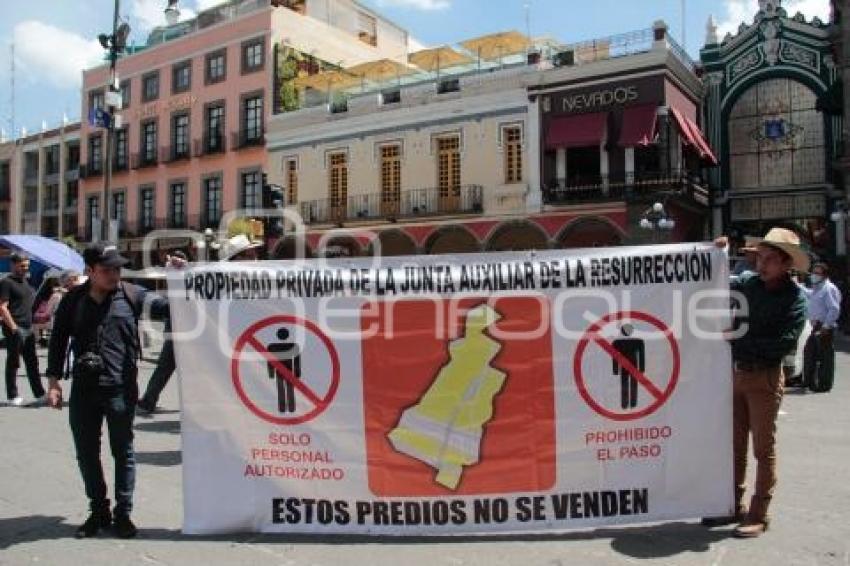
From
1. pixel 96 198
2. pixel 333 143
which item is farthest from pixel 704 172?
pixel 96 198

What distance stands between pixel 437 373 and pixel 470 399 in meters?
0.24

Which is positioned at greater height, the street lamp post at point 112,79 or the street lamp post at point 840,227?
the street lamp post at point 112,79

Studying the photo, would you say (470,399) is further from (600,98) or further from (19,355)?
(600,98)

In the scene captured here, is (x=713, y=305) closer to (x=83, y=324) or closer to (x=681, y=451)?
(x=681, y=451)

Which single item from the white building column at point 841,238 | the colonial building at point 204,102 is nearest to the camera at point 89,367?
the white building column at point 841,238

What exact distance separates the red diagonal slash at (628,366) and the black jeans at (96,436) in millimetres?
2851

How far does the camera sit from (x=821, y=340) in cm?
1088

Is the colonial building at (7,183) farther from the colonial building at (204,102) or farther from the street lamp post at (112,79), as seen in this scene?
the street lamp post at (112,79)

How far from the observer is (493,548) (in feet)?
14.5

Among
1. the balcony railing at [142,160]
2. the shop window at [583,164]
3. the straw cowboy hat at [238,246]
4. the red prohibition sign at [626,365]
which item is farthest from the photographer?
the balcony railing at [142,160]

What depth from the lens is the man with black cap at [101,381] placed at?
475 centimetres

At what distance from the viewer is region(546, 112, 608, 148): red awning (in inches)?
1012

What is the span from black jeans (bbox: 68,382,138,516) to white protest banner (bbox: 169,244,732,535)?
40 centimetres

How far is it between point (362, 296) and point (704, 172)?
1034 inches
